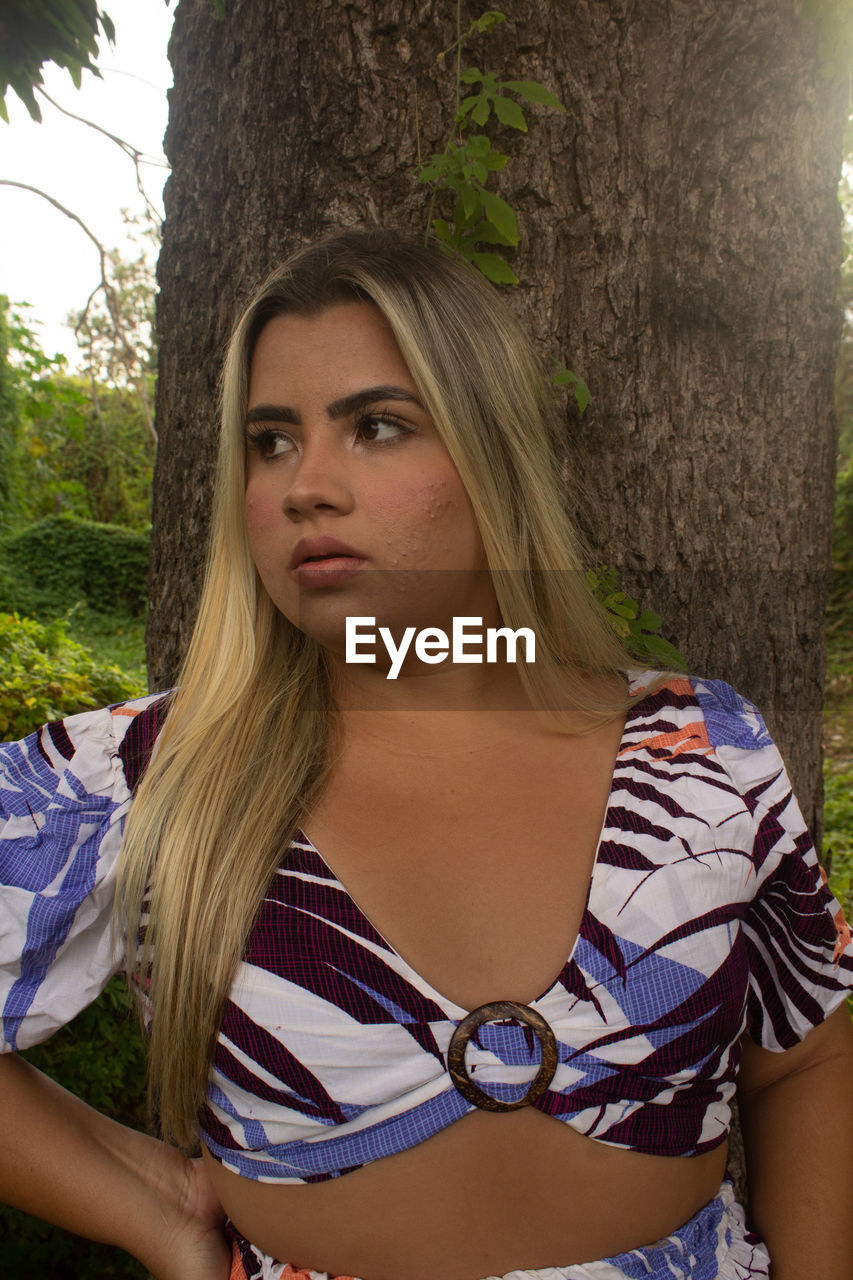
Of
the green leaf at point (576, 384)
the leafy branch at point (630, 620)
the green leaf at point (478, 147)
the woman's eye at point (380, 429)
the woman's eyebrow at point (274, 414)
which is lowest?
the leafy branch at point (630, 620)

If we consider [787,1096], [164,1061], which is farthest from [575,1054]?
[164,1061]

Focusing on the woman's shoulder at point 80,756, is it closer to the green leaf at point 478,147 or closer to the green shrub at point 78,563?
the green leaf at point 478,147

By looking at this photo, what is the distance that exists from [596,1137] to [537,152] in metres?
1.79

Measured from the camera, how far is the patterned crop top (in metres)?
1.30

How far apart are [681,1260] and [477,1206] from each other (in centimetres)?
34

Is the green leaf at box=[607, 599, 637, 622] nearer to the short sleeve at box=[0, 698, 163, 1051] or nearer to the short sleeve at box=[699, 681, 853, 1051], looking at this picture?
the short sleeve at box=[699, 681, 853, 1051]

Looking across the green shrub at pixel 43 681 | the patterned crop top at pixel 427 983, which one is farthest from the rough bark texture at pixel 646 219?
the green shrub at pixel 43 681

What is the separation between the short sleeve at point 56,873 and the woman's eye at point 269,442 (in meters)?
0.55

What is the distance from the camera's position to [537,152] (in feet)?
6.15

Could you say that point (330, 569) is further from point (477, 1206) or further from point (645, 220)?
point (645, 220)

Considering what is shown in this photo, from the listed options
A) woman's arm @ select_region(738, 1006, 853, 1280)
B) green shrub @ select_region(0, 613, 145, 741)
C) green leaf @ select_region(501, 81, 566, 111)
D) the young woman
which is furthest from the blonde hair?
green shrub @ select_region(0, 613, 145, 741)

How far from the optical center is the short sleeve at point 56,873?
1.34 meters

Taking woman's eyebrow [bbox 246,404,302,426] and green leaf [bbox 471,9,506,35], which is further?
green leaf [bbox 471,9,506,35]

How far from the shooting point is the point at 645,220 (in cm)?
189
